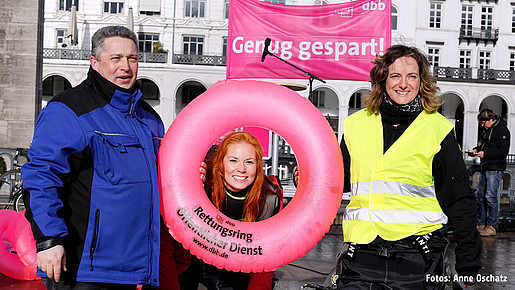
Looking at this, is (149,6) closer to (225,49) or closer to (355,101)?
(225,49)

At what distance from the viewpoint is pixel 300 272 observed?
511 cm

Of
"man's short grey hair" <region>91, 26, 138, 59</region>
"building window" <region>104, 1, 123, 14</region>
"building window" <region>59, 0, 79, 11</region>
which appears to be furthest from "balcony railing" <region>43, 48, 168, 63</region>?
"man's short grey hair" <region>91, 26, 138, 59</region>

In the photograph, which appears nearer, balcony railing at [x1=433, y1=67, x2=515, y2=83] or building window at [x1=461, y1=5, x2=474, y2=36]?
balcony railing at [x1=433, y1=67, x2=515, y2=83]

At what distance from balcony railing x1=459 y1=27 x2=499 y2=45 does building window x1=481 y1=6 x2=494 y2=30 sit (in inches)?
16.5

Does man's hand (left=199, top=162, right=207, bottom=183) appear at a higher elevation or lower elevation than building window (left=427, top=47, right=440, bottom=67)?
lower

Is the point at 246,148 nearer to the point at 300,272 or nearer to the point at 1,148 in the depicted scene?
the point at 300,272

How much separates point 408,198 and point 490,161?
6234mm

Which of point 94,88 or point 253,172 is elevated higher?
point 94,88

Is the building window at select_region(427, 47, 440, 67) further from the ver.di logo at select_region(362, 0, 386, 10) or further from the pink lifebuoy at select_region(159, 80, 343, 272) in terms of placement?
the pink lifebuoy at select_region(159, 80, 343, 272)

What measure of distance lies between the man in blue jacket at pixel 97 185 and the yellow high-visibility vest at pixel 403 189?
3.44 ft

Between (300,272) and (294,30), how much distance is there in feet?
9.38

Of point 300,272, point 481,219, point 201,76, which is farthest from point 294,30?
point 201,76

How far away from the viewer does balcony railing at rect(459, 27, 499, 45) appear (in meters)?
33.3

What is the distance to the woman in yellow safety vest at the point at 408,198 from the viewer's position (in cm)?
232
